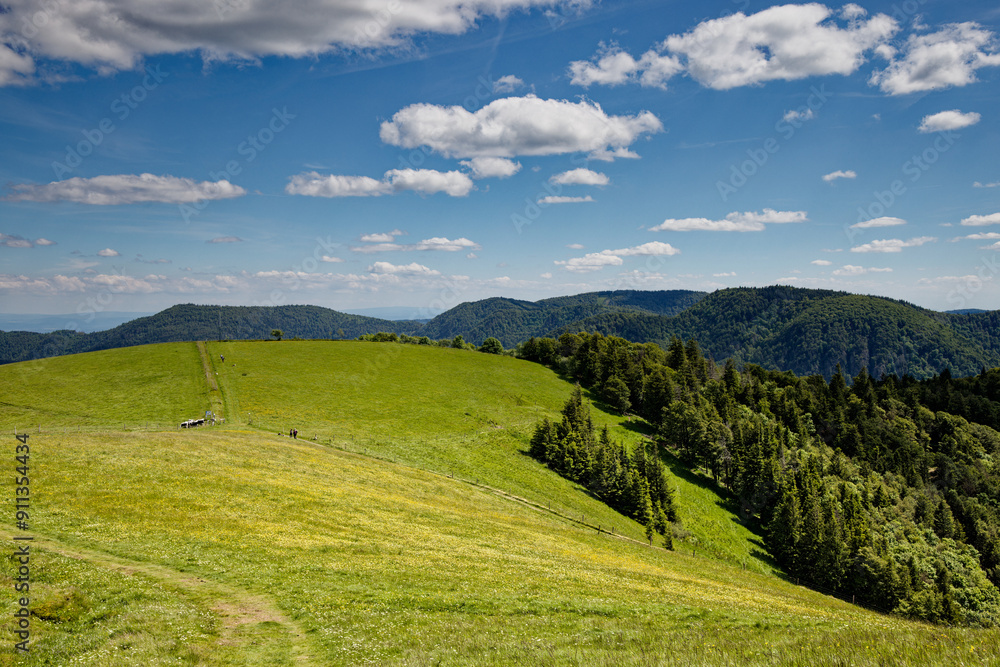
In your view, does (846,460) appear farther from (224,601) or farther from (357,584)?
(224,601)

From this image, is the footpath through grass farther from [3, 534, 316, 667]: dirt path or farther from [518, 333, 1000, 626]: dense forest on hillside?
[518, 333, 1000, 626]: dense forest on hillside

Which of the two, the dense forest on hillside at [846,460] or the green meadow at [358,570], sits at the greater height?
the green meadow at [358,570]

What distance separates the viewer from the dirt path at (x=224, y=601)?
15.5m

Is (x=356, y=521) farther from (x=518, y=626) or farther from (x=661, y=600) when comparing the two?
(x=661, y=600)

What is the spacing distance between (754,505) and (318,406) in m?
86.6

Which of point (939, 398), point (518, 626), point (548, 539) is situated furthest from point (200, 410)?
point (939, 398)

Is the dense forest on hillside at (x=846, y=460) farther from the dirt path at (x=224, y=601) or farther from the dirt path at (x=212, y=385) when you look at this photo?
the dirt path at (x=212, y=385)

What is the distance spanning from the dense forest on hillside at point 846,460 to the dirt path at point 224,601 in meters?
79.3

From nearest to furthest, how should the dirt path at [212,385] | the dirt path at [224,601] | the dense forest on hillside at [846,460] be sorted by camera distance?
the dirt path at [224,601], the dense forest on hillside at [846,460], the dirt path at [212,385]

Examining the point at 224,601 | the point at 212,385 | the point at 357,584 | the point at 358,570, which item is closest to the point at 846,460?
the point at 358,570

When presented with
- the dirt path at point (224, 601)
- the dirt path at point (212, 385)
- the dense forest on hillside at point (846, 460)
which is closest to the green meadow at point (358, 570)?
the dirt path at point (224, 601)

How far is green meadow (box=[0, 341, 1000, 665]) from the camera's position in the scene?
1407 cm

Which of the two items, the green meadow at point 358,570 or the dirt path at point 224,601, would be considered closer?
the green meadow at point 358,570

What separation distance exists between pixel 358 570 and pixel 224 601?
6.96 meters
